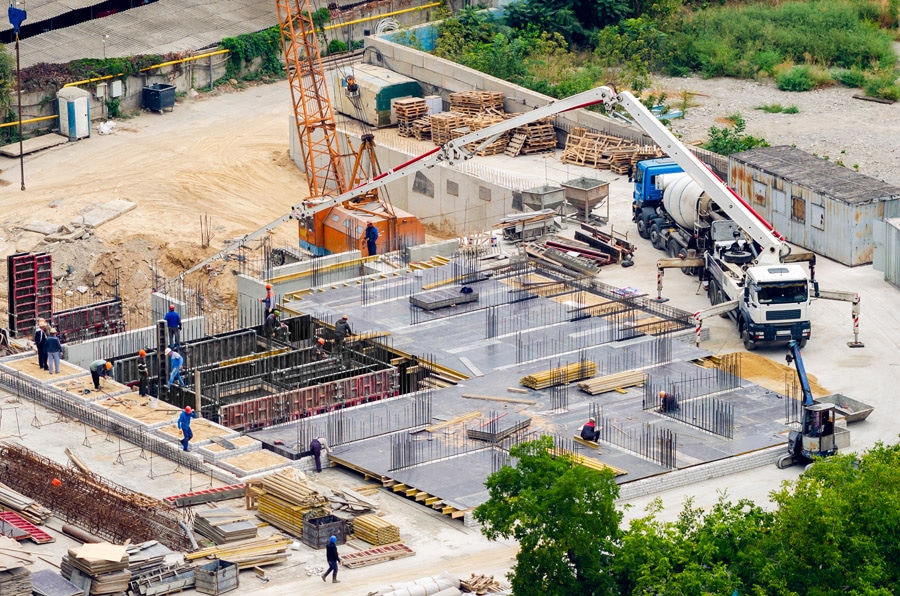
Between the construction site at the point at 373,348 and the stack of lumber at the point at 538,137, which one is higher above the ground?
the stack of lumber at the point at 538,137

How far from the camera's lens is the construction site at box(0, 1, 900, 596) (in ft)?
164

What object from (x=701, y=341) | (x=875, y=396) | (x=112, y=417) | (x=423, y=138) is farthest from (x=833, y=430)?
(x=423, y=138)

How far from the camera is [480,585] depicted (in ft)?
154

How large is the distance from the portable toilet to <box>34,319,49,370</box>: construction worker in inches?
1173

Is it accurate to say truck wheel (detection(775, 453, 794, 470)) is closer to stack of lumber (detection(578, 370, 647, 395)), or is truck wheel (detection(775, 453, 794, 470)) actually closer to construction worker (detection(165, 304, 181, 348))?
stack of lumber (detection(578, 370, 647, 395))

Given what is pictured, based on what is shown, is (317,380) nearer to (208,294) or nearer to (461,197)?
(208,294)

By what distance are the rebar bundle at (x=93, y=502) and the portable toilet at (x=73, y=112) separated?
38.1 meters

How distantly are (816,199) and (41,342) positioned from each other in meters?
26.0

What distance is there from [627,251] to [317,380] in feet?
49.5

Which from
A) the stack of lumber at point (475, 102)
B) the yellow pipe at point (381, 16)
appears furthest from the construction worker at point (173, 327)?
the yellow pipe at point (381, 16)

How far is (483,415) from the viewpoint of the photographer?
57156 mm

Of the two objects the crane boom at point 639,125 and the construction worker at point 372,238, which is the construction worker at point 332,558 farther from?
the construction worker at point 372,238

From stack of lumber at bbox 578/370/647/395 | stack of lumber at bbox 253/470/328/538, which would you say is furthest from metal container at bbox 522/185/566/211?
stack of lumber at bbox 253/470/328/538

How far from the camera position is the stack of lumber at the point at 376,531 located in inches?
1941
